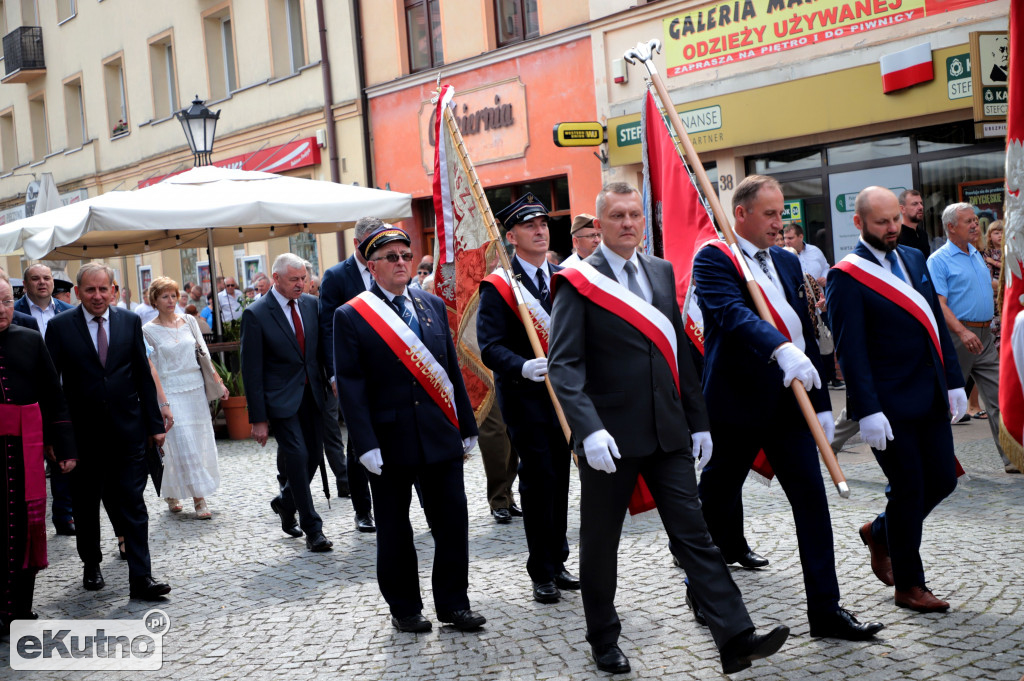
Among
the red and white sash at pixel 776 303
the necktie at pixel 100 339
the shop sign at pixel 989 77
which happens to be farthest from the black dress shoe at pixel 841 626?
the shop sign at pixel 989 77

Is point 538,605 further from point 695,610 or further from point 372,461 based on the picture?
point 372,461

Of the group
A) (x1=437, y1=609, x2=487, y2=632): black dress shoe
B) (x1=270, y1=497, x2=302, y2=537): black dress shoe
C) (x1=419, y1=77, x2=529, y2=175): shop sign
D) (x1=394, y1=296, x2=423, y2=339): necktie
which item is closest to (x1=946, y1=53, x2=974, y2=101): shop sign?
(x1=419, y1=77, x2=529, y2=175): shop sign

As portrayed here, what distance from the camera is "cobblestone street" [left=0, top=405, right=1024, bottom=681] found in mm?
4594

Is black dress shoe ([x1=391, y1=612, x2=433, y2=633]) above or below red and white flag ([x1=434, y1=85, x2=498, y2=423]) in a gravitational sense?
below

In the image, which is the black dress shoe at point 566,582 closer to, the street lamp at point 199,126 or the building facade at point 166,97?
the street lamp at point 199,126

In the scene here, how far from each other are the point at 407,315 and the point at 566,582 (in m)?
1.59

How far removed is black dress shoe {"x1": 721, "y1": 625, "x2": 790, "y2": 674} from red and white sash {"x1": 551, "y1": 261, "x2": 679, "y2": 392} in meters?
1.08

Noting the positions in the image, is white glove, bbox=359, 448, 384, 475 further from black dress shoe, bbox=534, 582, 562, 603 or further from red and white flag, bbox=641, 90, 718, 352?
red and white flag, bbox=641, 90, 718, 352

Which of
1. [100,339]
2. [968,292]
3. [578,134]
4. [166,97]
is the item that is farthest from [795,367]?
[166,97]

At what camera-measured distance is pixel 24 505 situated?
5.98 m

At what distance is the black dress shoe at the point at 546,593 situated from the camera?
5680 millimetres

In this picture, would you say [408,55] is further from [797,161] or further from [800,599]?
[800,599]

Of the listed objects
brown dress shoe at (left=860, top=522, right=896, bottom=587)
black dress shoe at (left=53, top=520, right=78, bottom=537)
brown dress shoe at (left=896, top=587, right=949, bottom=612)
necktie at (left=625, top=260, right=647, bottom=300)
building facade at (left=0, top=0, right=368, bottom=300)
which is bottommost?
black dress shoe at (left=53, top=520, right=78, bottom=537)

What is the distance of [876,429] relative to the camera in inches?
187
